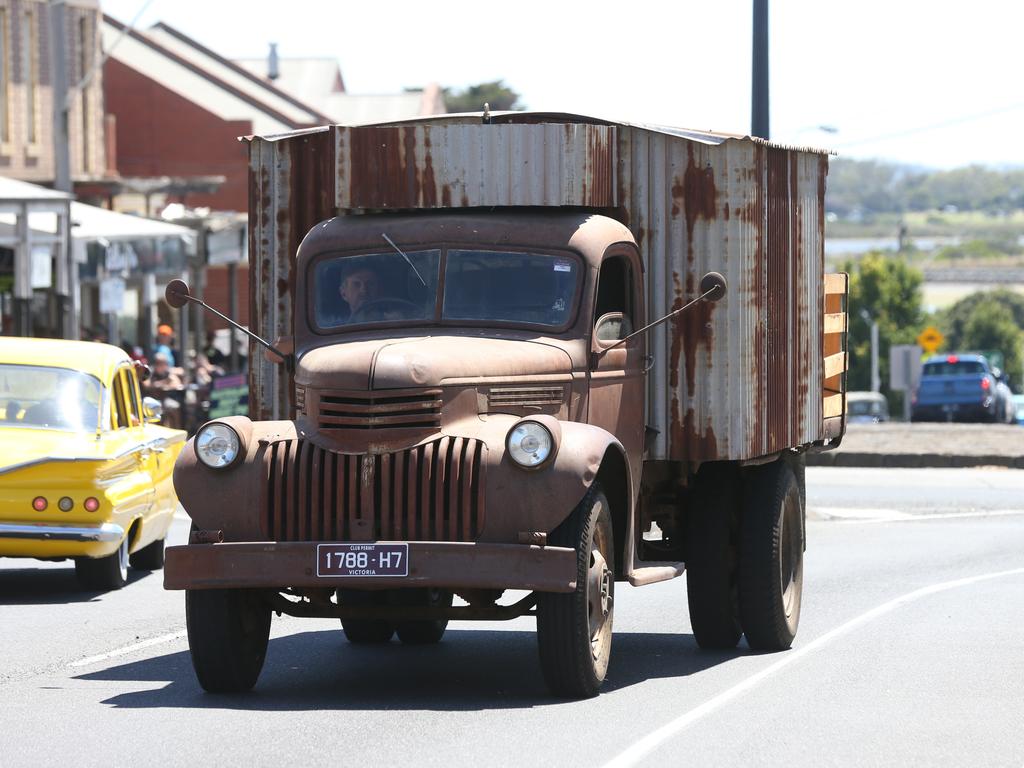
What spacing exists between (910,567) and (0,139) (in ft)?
89.7

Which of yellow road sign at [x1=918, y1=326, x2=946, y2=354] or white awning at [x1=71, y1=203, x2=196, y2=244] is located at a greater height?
white awning at [x1=71, y1=203, x2=196, y2=244]

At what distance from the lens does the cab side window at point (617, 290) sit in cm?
1070

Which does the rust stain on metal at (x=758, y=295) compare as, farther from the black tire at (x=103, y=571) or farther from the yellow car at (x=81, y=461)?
the black tire at (x=103, y=571)

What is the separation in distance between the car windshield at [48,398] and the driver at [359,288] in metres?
4.63

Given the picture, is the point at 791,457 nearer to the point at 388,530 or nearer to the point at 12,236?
the point at 388,530

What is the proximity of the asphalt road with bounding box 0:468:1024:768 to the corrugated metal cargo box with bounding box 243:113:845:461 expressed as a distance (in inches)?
55.6

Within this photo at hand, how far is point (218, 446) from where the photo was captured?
378 inches

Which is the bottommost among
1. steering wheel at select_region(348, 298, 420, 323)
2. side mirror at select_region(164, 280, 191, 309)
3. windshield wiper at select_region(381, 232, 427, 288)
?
steering wheel at select_region(348, 298, 420, 323)

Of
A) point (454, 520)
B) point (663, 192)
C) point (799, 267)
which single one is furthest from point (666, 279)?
point (454, 520)

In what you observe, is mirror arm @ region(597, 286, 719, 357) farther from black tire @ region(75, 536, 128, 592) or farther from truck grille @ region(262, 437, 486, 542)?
black tire @ region(75, 536, 128, 592)

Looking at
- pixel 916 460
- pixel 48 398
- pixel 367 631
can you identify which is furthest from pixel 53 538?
pixel 916 460

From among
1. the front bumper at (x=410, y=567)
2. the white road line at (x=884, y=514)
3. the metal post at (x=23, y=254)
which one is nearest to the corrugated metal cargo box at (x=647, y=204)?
the front bumper at (x=410, y=567)

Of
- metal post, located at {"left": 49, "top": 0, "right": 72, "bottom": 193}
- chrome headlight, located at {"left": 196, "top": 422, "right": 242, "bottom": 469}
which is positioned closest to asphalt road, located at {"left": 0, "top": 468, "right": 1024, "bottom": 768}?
chrome headlight, located at {"left": 196, "top": 422, "right": 242, "bottom": 469}

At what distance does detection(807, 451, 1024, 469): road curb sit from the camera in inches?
1249
